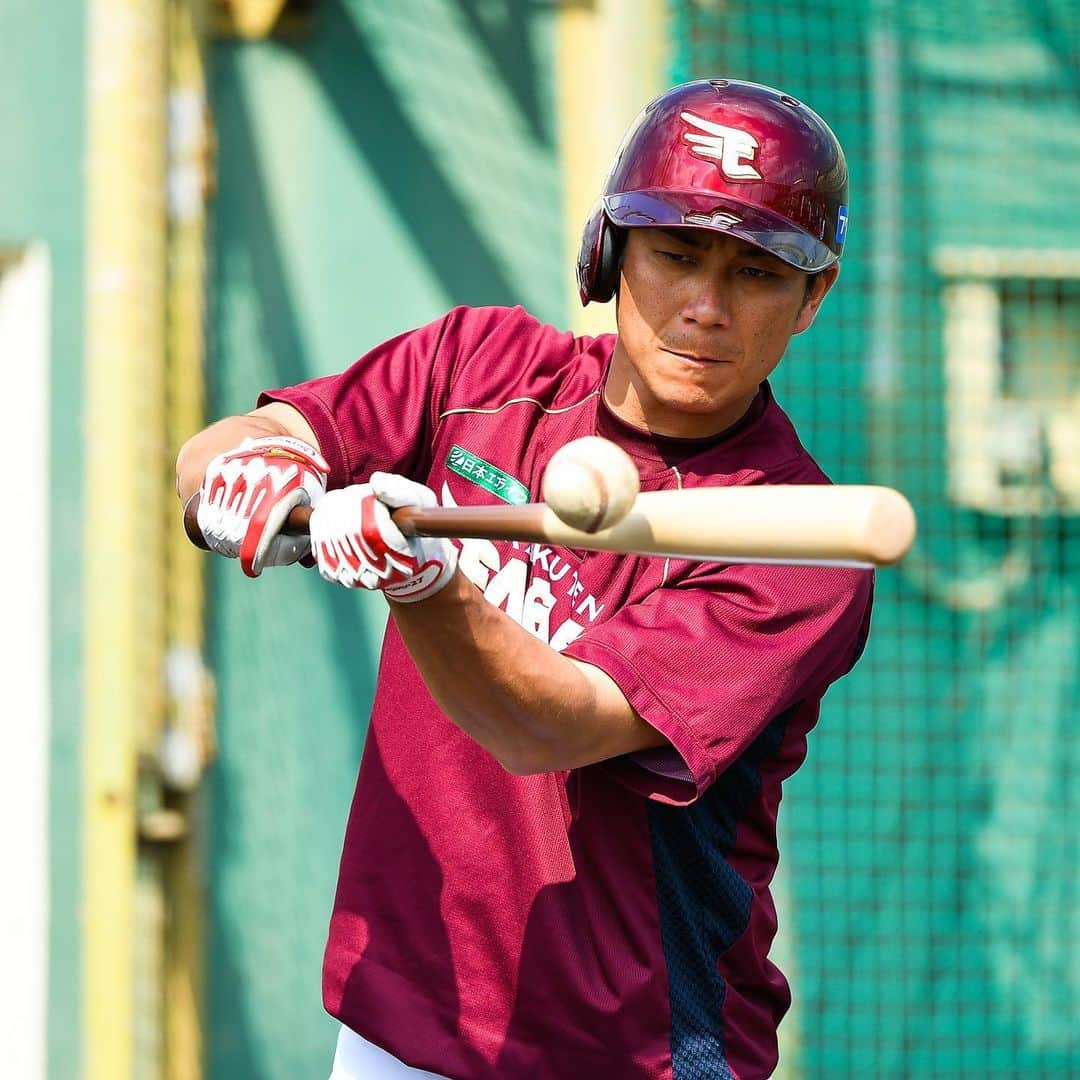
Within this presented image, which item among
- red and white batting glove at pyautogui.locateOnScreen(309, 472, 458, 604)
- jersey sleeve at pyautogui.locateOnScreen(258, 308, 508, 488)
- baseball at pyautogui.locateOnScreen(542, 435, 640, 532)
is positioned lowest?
red and white batting glove at pyautogui.locateOnScreen(309, 472, 458, 604)

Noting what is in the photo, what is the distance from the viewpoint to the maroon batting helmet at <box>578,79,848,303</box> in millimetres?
2076

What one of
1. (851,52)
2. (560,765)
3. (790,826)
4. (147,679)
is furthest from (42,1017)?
(851,52)

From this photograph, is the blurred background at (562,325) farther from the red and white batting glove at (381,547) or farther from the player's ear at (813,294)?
the red and white batting glove at (381,547)

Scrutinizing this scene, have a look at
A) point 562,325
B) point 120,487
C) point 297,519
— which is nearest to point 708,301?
point 297,519

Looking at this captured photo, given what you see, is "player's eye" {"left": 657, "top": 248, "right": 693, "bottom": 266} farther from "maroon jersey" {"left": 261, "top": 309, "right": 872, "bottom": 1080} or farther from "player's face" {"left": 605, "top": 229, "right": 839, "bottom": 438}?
"maroon jersey" {"left": 261, "top": 309, "right": 872, "bottom": 1080}

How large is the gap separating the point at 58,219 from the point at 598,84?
4.27ft

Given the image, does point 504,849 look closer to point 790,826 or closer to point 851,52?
point 790,826

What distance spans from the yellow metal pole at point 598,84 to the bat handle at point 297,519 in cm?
152

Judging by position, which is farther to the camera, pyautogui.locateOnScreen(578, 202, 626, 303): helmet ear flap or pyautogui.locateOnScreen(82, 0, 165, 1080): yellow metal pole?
pyautogui.locateOnScreen(82, 0, 165, 1080): yellow metal pole

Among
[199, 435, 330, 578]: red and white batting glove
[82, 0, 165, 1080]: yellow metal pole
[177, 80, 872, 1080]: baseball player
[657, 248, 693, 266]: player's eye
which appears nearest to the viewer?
[199, 435, 330, 578]: red and white batting glove

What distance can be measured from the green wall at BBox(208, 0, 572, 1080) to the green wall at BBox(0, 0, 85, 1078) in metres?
0.39

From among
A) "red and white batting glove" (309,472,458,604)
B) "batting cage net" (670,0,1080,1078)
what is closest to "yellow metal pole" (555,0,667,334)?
"batting cage net" (670,0,1080,1078)

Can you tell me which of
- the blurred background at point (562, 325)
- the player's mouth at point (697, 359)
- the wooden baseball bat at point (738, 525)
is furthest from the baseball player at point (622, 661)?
the blurred background at point (562, 325)

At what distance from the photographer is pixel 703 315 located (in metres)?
2.08
